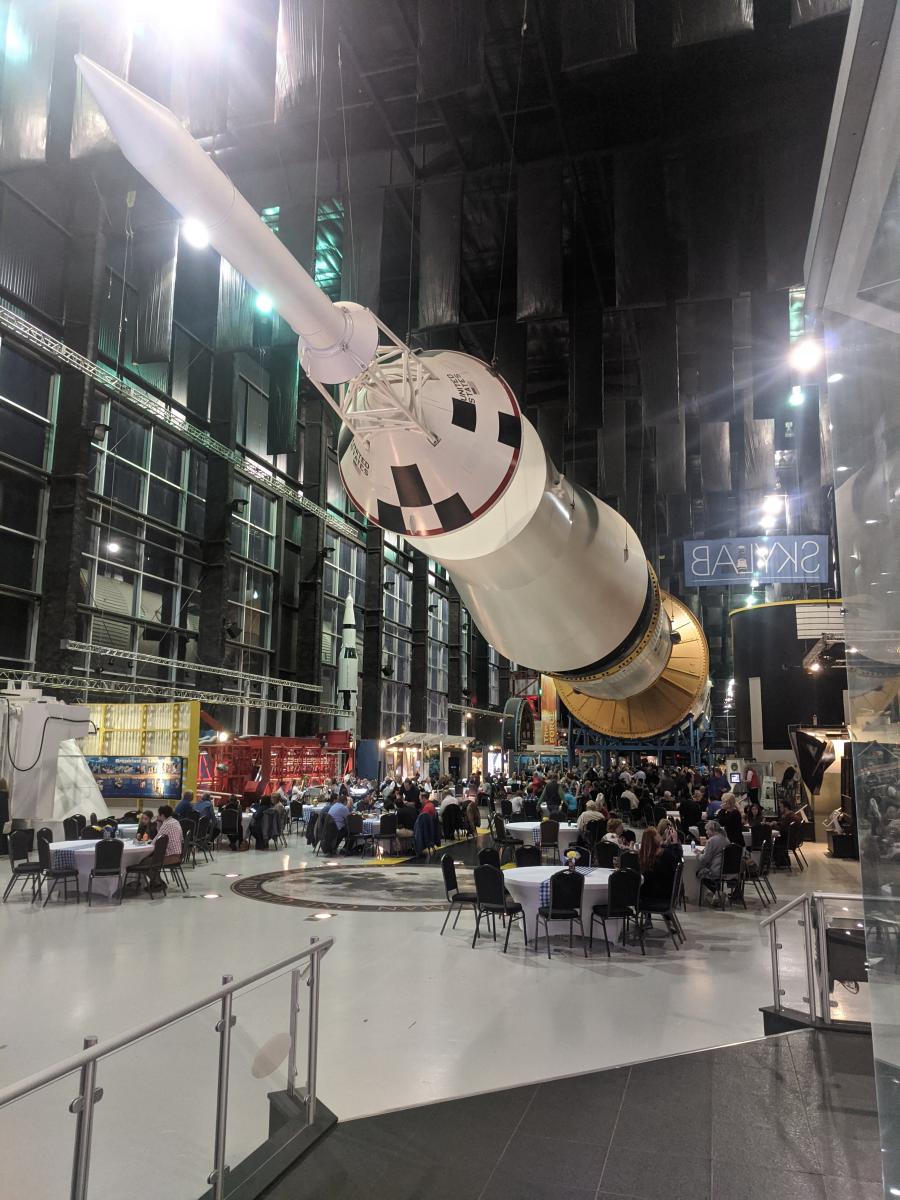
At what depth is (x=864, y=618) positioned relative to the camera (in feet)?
5.55

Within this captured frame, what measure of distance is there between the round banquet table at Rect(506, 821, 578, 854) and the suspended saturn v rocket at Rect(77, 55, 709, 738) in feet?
34.7

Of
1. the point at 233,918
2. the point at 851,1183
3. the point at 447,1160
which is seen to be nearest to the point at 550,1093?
the point at 447,1160

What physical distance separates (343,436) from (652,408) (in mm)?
6887

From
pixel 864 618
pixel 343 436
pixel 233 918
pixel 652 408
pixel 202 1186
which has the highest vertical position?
pixel 652 408

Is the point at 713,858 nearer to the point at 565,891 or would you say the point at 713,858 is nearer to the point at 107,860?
the point at 565,891

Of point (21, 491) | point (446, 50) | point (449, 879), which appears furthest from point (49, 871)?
point (21, 491)

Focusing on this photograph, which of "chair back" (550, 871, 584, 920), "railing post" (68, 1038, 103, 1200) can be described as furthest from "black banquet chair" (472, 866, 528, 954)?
"railing post" (68, 1038, 103, 1200)

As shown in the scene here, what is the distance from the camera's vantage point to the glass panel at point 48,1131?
2.10 metres

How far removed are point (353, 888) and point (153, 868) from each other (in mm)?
2961

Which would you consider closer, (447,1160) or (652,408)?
(447,1160)

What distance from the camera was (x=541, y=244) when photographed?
8.35 m

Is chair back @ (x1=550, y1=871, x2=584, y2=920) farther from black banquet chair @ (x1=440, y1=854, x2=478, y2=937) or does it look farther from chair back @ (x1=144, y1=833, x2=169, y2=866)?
chair back @ (x1=144, y1=833, x2=169, y2=866)

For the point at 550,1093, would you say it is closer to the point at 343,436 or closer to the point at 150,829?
the point at 343,436

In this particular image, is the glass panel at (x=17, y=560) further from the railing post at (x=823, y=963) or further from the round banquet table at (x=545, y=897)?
the railing post at (x=823, y=963)
